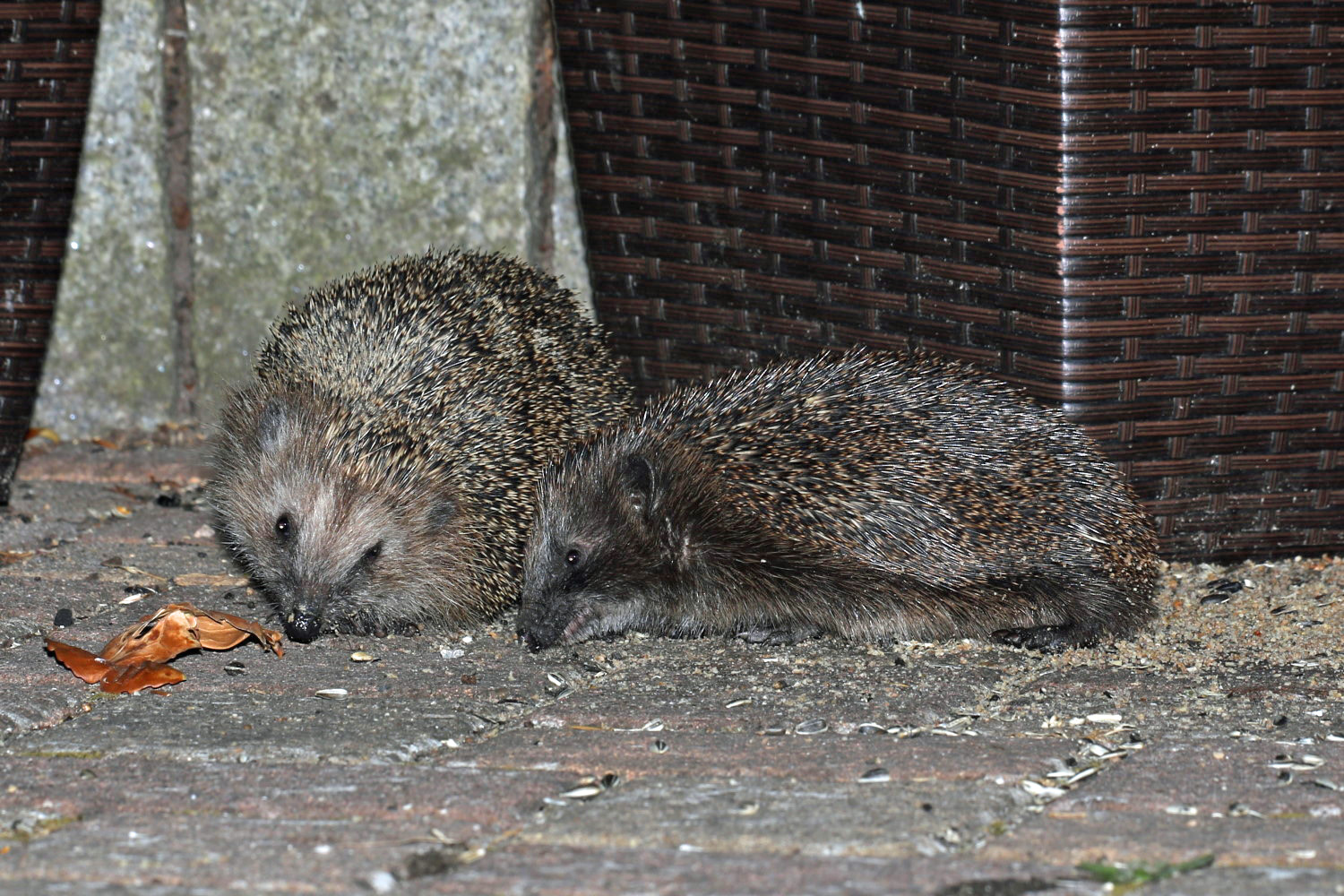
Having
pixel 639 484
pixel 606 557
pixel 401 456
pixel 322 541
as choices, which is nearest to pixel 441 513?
pixel 401 456

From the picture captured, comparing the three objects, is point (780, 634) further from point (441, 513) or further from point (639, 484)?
point (441, 513)

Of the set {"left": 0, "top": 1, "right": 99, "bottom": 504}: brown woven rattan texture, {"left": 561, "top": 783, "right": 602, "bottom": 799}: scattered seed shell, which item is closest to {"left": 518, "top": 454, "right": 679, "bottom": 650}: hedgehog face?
{"left": 561, "top": 783, "right": 602, "bottom": 799}: scattered seed shell

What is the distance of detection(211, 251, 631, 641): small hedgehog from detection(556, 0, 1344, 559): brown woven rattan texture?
0.84 meters

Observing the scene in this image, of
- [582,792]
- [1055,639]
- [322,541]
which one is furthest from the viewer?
[322,541]

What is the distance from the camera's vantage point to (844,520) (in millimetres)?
4945

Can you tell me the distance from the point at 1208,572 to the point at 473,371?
247 cm

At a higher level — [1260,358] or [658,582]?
[1260,358]

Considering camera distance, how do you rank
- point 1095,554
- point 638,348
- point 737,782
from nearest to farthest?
point 737,782, point 1095,554, point 638,348

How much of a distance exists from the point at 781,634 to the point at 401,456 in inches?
52.3

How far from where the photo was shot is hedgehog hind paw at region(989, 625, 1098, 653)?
15.8ft

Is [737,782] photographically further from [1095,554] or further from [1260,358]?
[1260,358]

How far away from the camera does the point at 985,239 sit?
5.12 m

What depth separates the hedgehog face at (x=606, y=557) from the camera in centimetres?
518

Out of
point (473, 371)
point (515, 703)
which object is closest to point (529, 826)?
point (515, 703)
